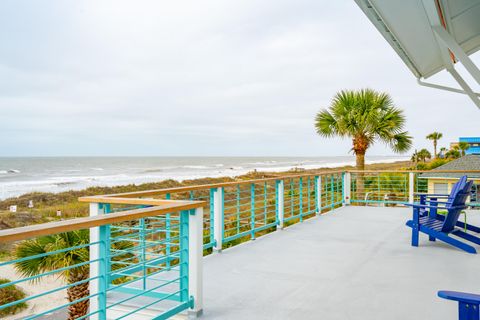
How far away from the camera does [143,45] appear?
29.2 meters

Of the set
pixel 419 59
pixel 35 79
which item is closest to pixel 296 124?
pixel 35 79

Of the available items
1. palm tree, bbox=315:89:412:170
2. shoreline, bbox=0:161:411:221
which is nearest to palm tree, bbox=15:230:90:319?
palm tree, bbox=315:89:412:170

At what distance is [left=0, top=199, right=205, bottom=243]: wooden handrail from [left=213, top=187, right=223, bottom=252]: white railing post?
1951mm

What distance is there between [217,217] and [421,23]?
3.07 meters

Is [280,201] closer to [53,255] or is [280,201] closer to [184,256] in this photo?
[53,255]

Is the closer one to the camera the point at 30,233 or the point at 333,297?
the point at 30,233

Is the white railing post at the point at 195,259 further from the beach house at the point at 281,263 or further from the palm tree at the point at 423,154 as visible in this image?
the palm tree at the point at 423,154

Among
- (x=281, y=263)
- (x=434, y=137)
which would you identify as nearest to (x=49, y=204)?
(x=281, y=263)

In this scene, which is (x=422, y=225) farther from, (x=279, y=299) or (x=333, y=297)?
(x=279, y=299)

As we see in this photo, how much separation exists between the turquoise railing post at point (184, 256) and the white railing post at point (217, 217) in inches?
76.7

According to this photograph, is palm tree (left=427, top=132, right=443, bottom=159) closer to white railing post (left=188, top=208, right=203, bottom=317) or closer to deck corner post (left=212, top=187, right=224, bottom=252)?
deck corner post (left=212, top=187, right=224, bottom=252)

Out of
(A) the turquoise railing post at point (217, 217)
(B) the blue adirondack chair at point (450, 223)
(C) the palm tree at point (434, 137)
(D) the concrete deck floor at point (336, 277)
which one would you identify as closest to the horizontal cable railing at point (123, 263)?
(D) the concrete deck floor at point (336, 277)

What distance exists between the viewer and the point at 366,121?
12.8 m

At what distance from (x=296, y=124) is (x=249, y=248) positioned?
42.8 metres
